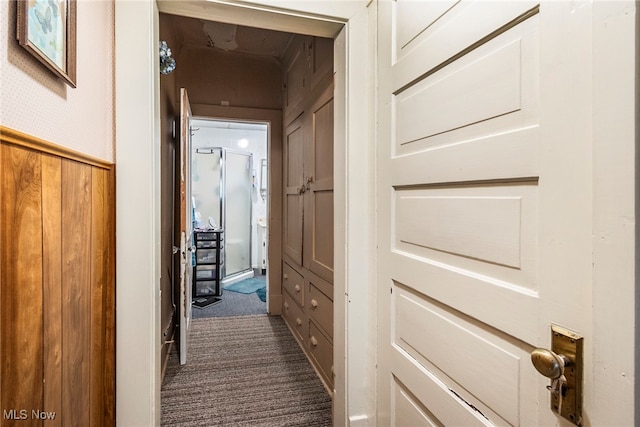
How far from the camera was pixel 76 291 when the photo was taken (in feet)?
3.10

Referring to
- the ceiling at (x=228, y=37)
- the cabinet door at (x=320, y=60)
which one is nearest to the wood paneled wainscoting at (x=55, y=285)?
the cabinet door at (x=320, y=60)

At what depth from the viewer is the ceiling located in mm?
2842

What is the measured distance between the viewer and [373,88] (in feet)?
4.66

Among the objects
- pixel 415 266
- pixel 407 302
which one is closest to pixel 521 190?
pixel 415 266

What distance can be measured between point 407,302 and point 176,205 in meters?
2.57

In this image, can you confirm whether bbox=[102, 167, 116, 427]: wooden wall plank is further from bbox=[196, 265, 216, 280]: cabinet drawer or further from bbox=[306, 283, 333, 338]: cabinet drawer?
bbox=[196, 265, 216, 280]: cabinet drawer

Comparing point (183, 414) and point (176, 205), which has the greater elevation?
point (176, 205)

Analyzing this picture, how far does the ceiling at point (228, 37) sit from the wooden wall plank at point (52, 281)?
7.80ft

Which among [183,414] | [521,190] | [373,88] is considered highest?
[373,88]

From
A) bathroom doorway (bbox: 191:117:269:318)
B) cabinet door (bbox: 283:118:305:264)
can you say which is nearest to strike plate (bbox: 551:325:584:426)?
cabinet door (bbox: 283:118:305:264)

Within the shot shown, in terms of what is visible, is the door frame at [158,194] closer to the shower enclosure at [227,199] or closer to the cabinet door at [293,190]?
the cabinet door at [293,190]

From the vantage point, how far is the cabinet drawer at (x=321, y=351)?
214 centimetres

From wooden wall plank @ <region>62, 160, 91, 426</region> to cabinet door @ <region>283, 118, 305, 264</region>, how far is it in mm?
1874

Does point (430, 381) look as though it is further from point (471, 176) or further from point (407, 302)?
point (471, 176)
